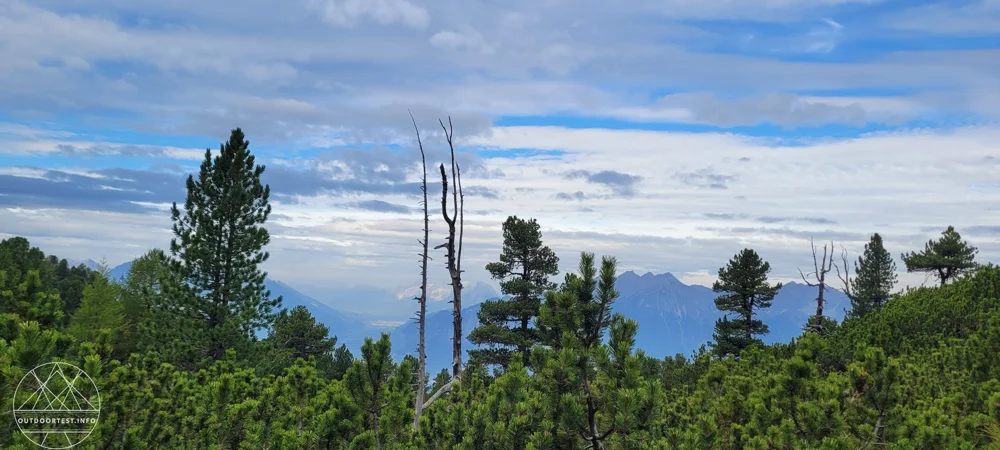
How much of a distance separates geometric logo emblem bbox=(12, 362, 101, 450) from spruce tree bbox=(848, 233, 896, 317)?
180ft

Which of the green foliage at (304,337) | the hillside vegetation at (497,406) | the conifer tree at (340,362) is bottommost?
the conifer tree at (340,362)

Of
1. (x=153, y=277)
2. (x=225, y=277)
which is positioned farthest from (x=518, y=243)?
(x=153, y=277)

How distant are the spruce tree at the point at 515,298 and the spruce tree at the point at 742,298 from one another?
33.7 feet

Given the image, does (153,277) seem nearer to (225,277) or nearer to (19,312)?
(225,277)

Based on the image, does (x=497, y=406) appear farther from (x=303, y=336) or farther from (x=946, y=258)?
(x=946, y=258)

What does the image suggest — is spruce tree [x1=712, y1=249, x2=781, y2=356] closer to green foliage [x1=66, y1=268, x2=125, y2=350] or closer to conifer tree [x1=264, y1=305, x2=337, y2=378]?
conifer tree [x1=264, y1=305, x2=337, y2=378]

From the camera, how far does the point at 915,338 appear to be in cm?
1942

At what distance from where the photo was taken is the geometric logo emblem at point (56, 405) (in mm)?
6133

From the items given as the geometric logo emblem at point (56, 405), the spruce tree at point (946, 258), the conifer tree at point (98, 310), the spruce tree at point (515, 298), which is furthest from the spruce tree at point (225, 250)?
the spruce tree at point (946, 258)

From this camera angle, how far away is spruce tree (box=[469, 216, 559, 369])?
1145 inches

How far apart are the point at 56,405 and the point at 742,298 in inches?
1308

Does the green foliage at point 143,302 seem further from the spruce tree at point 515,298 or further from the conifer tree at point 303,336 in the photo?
the spruce tree at point 515,298

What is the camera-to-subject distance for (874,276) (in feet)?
170

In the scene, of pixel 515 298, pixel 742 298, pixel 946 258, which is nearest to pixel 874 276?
pixel 946 258
